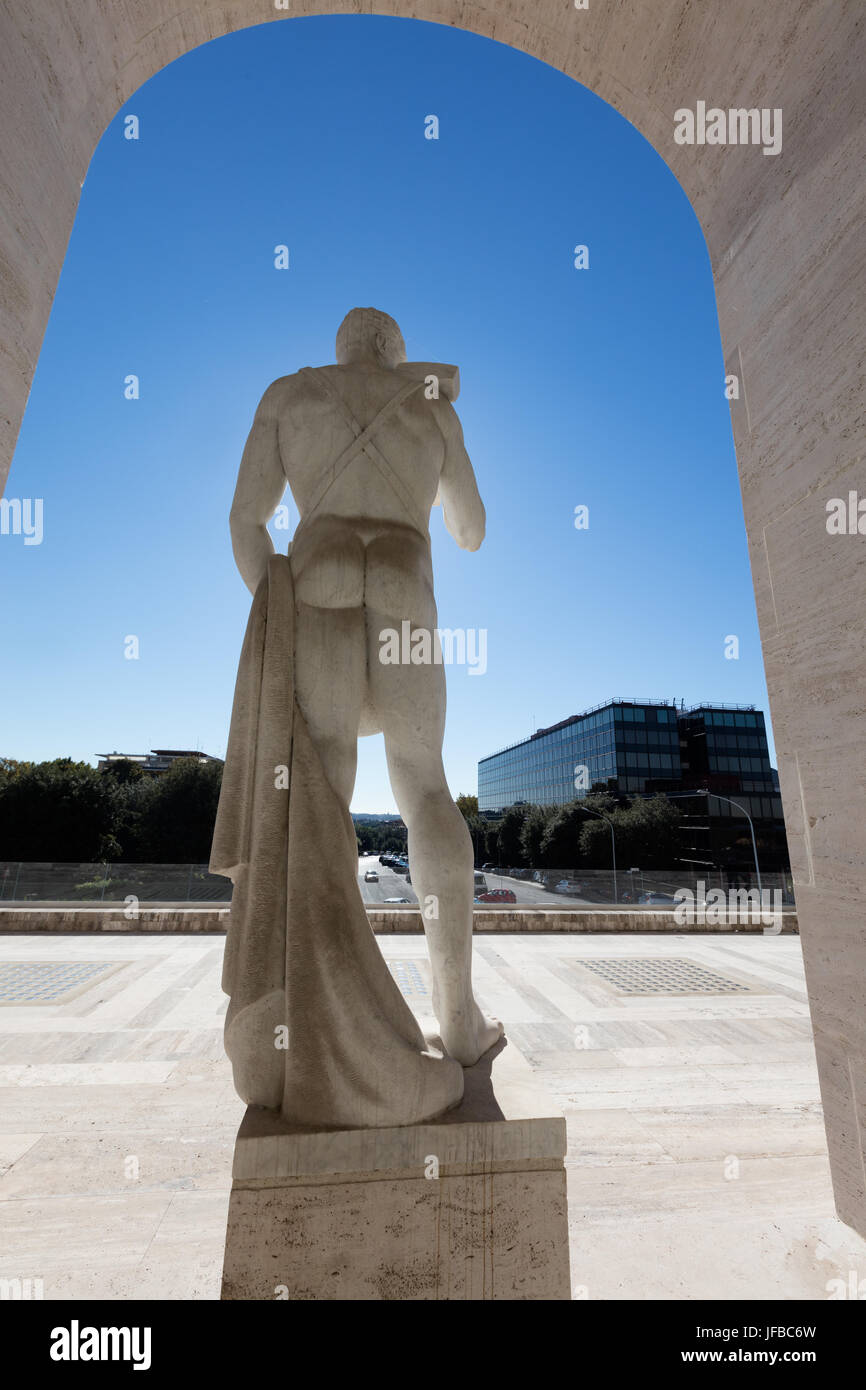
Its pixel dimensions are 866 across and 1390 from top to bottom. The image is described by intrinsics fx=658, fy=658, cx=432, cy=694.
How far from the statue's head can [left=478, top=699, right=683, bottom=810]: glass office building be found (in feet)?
177

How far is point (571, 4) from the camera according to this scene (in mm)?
4160

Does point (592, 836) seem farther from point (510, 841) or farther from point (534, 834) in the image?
point (510, 841)

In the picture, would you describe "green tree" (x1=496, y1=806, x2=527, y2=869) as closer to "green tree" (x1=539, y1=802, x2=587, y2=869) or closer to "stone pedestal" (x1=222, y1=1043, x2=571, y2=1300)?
"green tree" (x1=539, y1=802, x2=587, y2=869)

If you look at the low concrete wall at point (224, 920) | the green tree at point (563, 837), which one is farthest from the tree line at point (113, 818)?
the low concrete wall at point (224, 920)

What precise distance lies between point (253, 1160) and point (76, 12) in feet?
15.9

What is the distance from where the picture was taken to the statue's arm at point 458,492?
2896mm

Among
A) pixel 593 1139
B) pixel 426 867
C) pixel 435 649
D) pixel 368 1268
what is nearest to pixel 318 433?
pixel 435 649

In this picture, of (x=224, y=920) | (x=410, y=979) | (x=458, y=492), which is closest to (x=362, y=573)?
(x=458, y=492)

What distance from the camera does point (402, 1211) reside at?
1996 millimetres

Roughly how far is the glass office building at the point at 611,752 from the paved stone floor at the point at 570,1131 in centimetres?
4947

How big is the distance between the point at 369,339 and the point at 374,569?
4.11 ft

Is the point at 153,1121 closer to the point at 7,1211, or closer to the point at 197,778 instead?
the point at 7,1211

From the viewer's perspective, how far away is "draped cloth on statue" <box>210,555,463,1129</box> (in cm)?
205

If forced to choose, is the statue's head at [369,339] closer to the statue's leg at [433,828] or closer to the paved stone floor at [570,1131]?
the statue's leg at [433,828]
